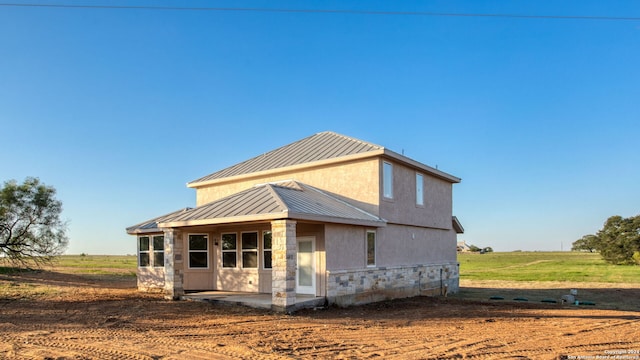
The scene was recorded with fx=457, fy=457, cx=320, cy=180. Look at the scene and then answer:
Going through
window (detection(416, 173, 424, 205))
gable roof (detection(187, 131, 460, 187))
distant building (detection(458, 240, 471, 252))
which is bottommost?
distant building (detection(458, 240, 471, 252))

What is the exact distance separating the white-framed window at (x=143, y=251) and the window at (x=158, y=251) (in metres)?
0.40

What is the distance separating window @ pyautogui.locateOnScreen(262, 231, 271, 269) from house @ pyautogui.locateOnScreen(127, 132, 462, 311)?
0.04 m

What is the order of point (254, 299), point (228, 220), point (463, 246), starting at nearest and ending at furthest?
1. point (228, 220)
2. point (254, 299)
3. point (463, 246)

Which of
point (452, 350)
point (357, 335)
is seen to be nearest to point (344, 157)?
point (357, 335)

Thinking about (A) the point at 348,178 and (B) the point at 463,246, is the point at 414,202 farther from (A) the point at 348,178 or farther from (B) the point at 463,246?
(B) the point at 463,246

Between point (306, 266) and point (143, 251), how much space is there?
9.00 m

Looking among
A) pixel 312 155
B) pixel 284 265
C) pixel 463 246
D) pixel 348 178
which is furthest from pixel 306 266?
pixel 463 246

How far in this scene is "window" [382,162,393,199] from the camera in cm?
1557

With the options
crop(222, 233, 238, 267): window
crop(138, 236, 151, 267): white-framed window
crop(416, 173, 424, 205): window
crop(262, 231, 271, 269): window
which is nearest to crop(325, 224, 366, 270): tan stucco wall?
crop(262, 231, 271, 269): window

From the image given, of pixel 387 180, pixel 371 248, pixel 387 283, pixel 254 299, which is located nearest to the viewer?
pixel 254 299

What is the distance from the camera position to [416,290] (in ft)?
57.5

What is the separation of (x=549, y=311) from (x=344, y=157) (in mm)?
7811

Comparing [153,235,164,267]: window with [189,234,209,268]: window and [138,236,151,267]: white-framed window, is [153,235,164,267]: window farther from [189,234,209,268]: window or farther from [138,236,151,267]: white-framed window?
[189,234,209,268]: window

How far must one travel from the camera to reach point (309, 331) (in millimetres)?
9477
